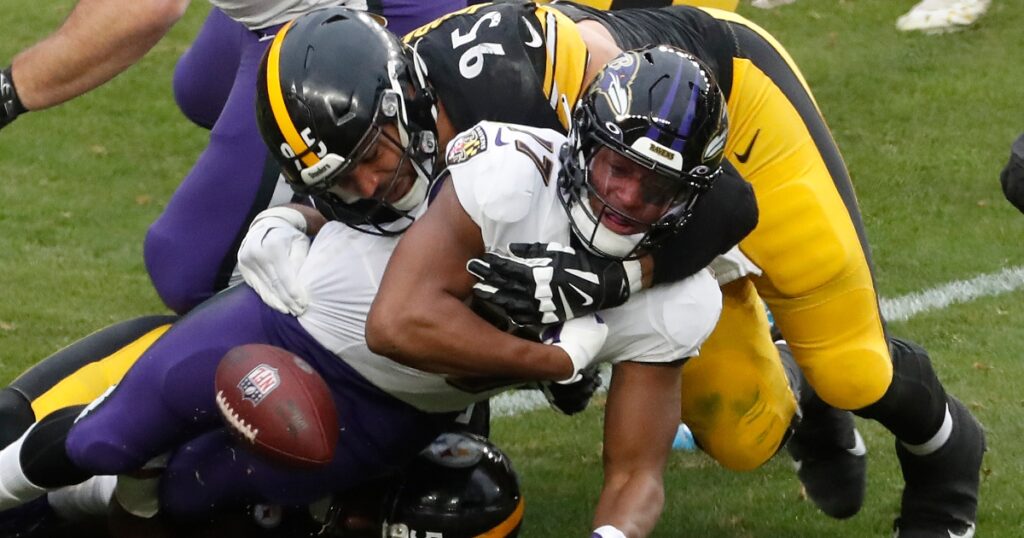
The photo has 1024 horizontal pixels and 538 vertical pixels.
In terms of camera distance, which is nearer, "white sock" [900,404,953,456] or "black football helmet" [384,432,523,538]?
"black football helmet" [384,432,523,538]

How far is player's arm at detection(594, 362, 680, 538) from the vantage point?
3.17m

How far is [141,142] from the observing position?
8.02 meters

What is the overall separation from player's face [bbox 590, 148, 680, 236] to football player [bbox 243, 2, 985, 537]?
0.13m

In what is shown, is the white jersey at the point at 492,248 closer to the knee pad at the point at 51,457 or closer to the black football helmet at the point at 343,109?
the black football helmet at the point at 343,109

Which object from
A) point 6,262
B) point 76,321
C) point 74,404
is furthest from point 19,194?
point 74,404

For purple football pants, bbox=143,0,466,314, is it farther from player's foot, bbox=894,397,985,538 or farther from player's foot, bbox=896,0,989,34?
player's foot, bbox=896,0,989,34

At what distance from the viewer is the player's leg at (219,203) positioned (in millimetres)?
4023

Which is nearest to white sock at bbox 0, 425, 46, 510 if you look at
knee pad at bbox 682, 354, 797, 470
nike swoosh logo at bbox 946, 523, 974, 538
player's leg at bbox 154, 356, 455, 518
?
player's leg at bbox 154, 356, 455, 518

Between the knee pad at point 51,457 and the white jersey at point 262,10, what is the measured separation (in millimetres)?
1122

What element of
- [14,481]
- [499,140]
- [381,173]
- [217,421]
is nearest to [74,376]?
[14,481]

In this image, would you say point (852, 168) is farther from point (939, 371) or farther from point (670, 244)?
point (670, 244)

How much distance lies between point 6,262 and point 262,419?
144 inches

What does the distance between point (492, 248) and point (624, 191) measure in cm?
30

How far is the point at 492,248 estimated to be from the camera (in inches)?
125
